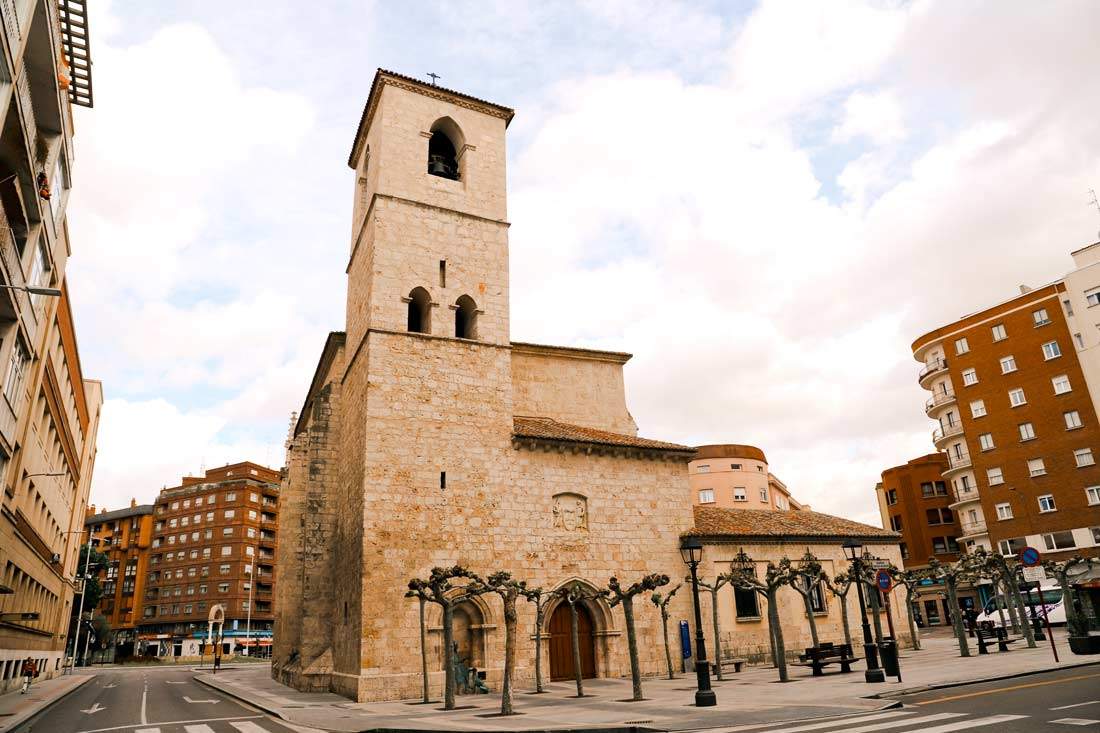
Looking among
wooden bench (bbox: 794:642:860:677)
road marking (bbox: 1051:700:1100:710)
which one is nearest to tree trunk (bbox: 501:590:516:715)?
wooden bench (bbox: 794:642:860:677)

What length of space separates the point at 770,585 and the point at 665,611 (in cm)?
401

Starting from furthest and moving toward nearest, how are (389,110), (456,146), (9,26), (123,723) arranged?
(456,146) → (389,110) → (123,723) → (9,26)

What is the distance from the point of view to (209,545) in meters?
79.5

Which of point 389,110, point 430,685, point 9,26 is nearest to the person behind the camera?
point 9,26

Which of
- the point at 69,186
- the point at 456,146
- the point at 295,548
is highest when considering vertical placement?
the point at 456,146

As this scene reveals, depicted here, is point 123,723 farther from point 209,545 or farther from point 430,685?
point 209,545

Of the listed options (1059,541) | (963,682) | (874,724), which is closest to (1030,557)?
(963,682)

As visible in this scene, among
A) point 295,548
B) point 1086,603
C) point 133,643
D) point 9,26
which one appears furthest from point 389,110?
point 133,643

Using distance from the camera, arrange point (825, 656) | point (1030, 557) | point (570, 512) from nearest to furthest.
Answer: point (1030, 557)
point (825, 656)
point (570, 512)

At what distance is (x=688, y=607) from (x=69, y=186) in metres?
25.7

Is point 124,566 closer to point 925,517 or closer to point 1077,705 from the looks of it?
point 925,517

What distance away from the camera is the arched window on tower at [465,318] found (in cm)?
2589

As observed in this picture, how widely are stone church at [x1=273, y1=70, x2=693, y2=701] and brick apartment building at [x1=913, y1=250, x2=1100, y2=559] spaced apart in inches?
1189

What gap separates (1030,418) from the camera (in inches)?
1719
